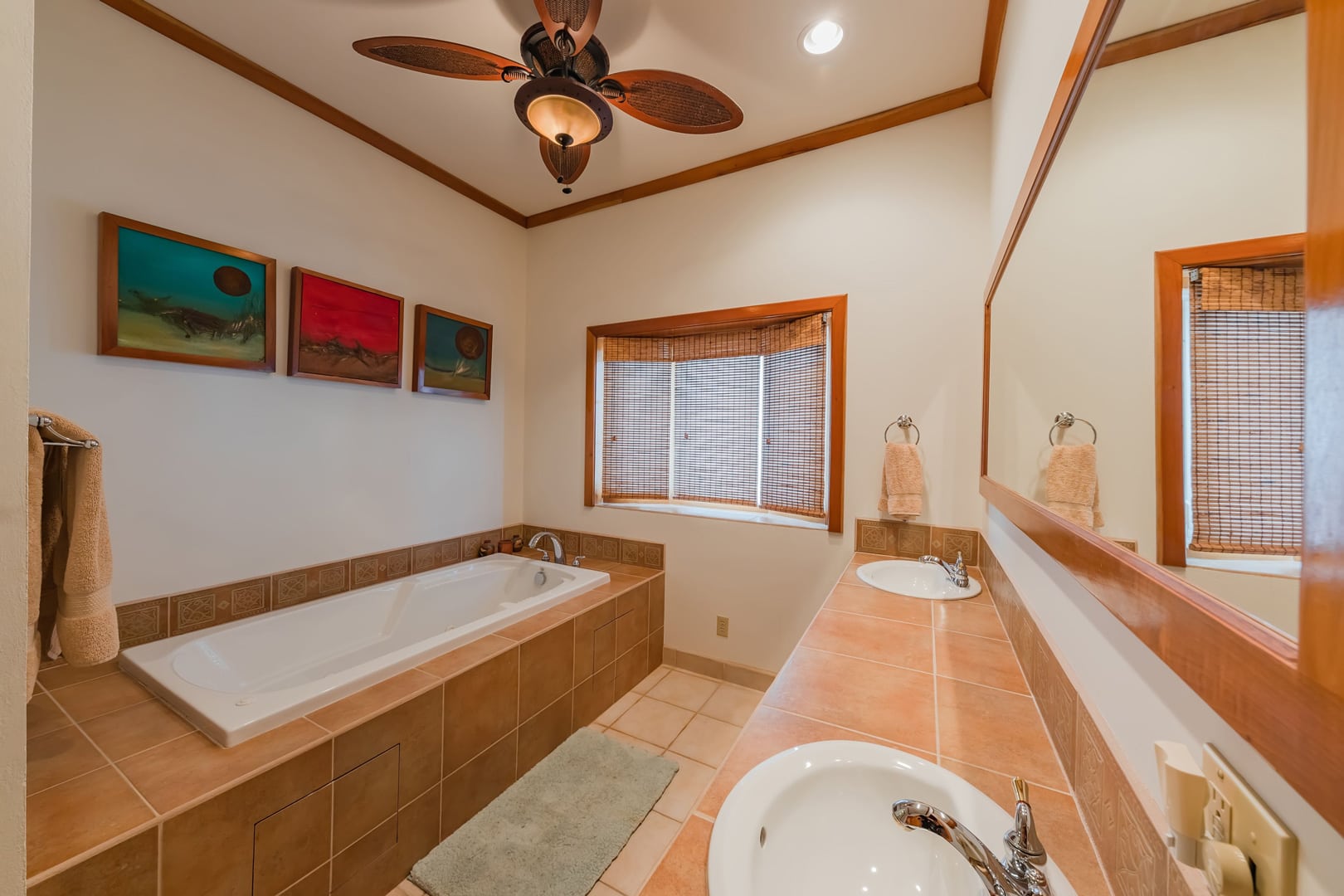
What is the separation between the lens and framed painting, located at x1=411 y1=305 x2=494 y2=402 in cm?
256

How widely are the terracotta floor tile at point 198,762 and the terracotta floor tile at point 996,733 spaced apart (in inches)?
60.1

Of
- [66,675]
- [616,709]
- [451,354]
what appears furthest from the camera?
[451,354]

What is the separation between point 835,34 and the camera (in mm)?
1739

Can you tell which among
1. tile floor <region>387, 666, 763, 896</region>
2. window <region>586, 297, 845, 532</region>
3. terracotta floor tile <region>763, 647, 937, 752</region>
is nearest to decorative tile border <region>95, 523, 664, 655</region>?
window <region>586, 297, 845, 532</region>

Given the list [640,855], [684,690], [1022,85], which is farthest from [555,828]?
[1022,85]

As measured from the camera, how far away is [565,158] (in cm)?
189

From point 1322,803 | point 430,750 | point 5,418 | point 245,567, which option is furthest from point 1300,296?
point 245,567

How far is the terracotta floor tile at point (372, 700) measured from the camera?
131 centimetres

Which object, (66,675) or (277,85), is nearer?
(66,675)

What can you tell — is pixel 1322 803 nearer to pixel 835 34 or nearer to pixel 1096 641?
pixel 1096 641

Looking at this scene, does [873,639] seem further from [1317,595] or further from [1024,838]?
[1317,595]

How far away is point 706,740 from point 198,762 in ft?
5.56

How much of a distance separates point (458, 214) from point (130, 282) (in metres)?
1.53

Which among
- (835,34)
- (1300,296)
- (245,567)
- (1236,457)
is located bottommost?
(245,567)
